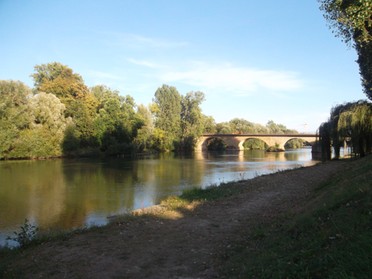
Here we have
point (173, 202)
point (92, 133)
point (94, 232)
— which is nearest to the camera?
point (94, 232)

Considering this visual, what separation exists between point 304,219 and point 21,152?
4522 cm

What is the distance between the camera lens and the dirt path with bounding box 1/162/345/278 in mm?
6277

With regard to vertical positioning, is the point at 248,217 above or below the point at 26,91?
below

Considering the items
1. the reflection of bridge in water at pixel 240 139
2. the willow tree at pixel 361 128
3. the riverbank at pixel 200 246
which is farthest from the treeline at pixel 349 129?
the reflection of bridge in water at pixel 240 139

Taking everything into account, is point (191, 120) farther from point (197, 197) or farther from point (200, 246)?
point (200, 246)

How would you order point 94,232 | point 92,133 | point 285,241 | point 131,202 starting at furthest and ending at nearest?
point 92,133, point 131,202, point 94,232, point 285,241

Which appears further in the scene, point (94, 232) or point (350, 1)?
point (350, 1)

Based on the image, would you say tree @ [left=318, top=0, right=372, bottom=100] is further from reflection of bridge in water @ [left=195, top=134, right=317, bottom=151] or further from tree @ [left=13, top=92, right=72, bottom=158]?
reflection of bridge in water @ [left=195, top=134, right=317, bottom=151]

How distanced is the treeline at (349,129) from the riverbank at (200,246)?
1600cm

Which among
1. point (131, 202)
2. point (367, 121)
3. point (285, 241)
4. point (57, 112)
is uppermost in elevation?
point (57, 112)

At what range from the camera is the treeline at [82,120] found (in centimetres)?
4441

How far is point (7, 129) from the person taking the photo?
42344 mm

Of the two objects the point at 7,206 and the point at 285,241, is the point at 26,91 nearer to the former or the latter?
the point at 7,206

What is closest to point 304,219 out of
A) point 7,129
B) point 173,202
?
point 173,202
